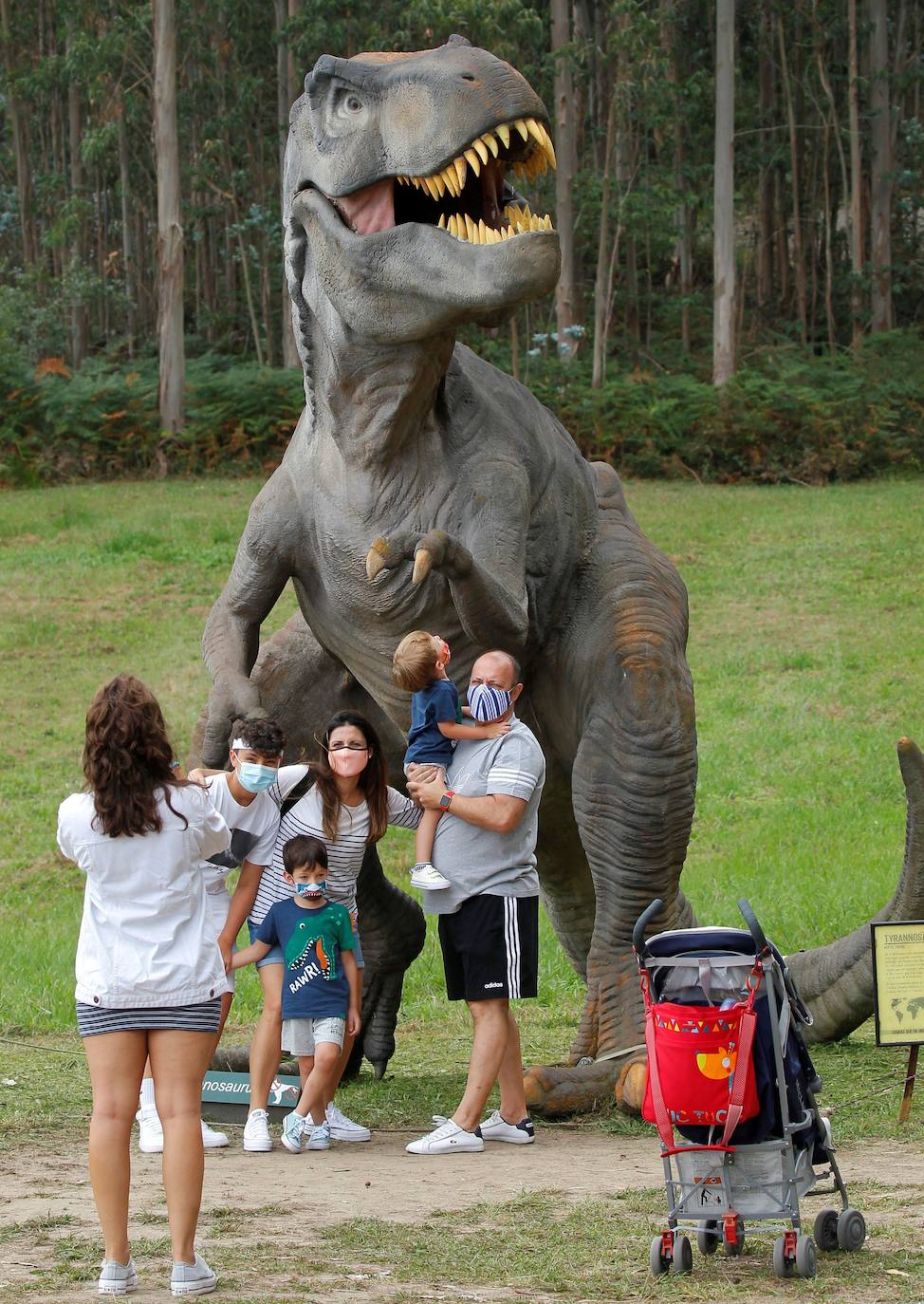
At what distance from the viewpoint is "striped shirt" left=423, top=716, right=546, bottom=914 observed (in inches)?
204

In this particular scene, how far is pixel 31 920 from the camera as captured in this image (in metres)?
10.4

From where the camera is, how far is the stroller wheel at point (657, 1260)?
3.80 metres

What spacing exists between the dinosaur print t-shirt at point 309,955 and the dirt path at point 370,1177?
1.35 feet

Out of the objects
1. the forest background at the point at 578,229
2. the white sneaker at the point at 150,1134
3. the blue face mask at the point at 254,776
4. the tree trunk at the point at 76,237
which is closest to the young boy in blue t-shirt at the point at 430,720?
the blue face mask at the point at 254,776

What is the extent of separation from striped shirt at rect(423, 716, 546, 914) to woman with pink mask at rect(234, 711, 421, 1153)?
28 cm

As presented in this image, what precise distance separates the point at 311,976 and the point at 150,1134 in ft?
2.03

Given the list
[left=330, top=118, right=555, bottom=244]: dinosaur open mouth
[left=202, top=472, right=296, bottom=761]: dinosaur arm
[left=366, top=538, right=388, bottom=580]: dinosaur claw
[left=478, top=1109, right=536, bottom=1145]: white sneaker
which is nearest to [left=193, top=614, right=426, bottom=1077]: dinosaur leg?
[left=202, top=472, right=296, bottom=761]: dinosaur arm

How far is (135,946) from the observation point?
3852mm

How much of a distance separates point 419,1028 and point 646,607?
2850mm

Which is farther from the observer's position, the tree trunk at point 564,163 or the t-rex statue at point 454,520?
the tree trunk at point 564,163

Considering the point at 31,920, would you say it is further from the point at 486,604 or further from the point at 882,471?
the point at 882,471

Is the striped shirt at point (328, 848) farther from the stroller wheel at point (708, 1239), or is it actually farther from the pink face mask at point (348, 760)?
the stroller wheel at point (708, 1239)

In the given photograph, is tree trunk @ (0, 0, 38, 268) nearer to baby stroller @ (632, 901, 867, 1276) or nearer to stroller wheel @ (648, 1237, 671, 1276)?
baby stroller @ (632, 901, 867, 1276)

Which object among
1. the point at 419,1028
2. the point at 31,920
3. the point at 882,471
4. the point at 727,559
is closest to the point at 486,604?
the point at 419,1028
